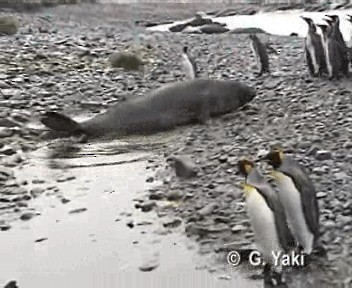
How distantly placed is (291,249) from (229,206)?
26cm

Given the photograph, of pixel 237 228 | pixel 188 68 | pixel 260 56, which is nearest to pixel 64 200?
pixel 237 228

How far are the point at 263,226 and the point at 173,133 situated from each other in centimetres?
83

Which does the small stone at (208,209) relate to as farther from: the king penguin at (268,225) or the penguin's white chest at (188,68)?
the penguin's white chest at (188,68)

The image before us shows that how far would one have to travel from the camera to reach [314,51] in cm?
252

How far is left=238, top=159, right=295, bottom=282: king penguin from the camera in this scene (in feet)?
4.33

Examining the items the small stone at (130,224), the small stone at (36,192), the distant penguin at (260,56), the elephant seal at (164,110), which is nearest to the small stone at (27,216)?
the small stone at (36,192)

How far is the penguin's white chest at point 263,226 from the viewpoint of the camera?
1325mm

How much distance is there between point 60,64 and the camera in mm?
2768

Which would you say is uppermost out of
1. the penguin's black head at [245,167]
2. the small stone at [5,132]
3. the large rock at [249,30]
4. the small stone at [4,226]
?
the large rock at [249,30]

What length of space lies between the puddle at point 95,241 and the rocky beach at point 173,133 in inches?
0.4

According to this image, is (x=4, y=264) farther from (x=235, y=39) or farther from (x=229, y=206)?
(x=235, y=39)

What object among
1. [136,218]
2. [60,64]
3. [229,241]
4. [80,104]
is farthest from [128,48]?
[229,241]

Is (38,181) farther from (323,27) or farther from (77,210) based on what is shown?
(323,27)

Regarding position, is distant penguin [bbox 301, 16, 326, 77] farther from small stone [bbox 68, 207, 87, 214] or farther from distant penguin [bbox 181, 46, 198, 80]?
small stone [bbox 68, 207, 87, 214]
